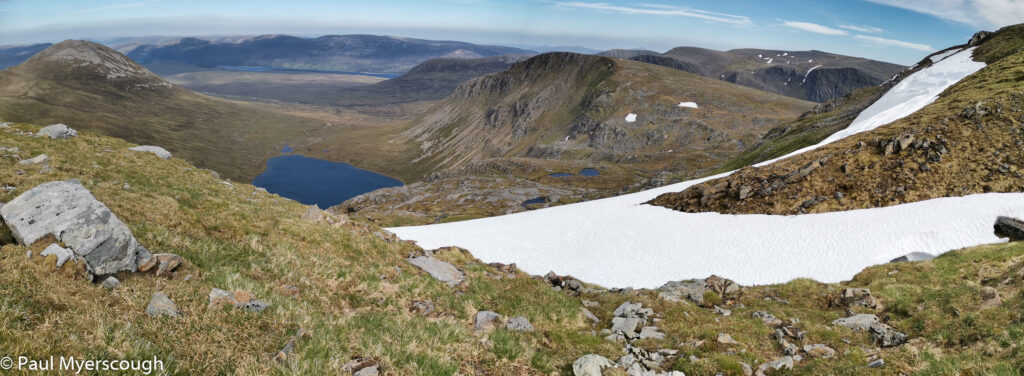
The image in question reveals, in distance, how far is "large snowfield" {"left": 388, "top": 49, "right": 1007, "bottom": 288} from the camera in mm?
27172

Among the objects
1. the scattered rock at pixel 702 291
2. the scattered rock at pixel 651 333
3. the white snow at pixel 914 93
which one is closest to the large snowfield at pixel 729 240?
the scattered rock at pixel 702 291

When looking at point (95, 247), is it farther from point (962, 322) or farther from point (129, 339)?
point (962, 322)

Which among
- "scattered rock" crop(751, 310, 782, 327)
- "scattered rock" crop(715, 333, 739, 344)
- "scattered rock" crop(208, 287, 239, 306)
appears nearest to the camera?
"scattered rock" crop(208, 287, 239, 306)

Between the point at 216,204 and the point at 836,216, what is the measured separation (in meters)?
42.5

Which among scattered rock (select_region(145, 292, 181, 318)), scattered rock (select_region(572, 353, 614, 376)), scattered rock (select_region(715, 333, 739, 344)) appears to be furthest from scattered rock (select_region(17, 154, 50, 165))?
scattered rock (select_region(715, 333, 739, 344))

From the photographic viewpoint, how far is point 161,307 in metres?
7.84

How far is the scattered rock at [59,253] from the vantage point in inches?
341

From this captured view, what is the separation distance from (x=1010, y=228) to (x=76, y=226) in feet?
143

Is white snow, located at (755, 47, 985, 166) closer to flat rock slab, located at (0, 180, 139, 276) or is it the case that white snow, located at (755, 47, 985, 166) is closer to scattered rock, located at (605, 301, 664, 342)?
scattered rock, located at (605, 301, 664, 342)

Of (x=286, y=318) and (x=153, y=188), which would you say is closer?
(x=286, y=318)

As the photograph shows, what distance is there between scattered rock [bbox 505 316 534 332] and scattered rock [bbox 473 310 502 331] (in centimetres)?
37

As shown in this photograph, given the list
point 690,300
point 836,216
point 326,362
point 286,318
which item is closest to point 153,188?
point 286,318

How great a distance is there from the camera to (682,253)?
3316 centimetres

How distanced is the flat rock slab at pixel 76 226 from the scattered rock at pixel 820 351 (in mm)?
18453
